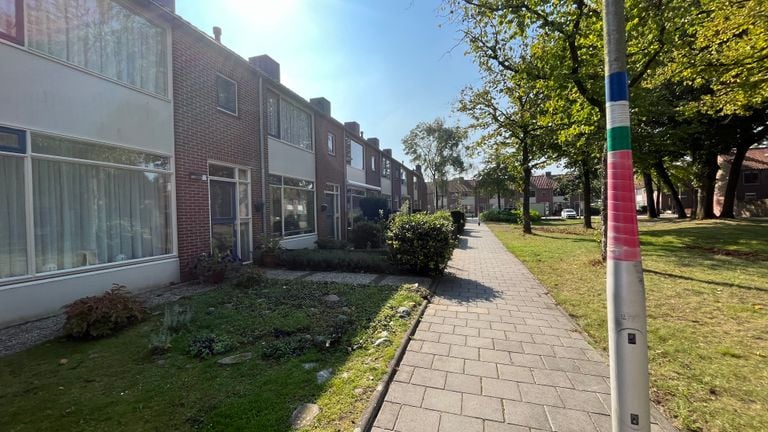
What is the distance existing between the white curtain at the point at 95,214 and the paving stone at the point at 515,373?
21.8 ft

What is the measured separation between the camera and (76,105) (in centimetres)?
545

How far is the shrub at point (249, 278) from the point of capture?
684 centimetres

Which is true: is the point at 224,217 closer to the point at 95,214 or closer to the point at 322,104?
the point at 95,214

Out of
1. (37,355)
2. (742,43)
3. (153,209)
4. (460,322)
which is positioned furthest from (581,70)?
(37,355)

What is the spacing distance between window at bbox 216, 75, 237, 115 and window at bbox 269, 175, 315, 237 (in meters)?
2.31

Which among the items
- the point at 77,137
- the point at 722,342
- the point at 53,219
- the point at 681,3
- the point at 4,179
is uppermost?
the point at 681,3

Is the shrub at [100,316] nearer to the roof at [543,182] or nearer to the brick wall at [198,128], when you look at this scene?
the brick wall at [198,128]

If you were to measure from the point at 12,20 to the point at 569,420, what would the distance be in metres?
8.33

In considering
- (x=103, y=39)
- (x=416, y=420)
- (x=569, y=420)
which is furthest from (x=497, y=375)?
(x=103, y=39)

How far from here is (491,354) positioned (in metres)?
3.83

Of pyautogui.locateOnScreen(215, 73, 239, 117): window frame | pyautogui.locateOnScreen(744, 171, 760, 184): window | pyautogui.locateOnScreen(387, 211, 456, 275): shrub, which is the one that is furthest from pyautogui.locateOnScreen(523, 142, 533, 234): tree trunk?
pyautogui.locateOnScreen(744, 171, 760, 184): window

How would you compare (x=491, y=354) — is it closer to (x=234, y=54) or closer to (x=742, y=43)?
(x=234, y=54)

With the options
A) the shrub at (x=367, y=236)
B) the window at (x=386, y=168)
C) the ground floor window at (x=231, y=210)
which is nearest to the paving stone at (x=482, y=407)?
the ground floor window at (x=231, y=210)

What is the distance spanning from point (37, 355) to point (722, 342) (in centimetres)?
800
